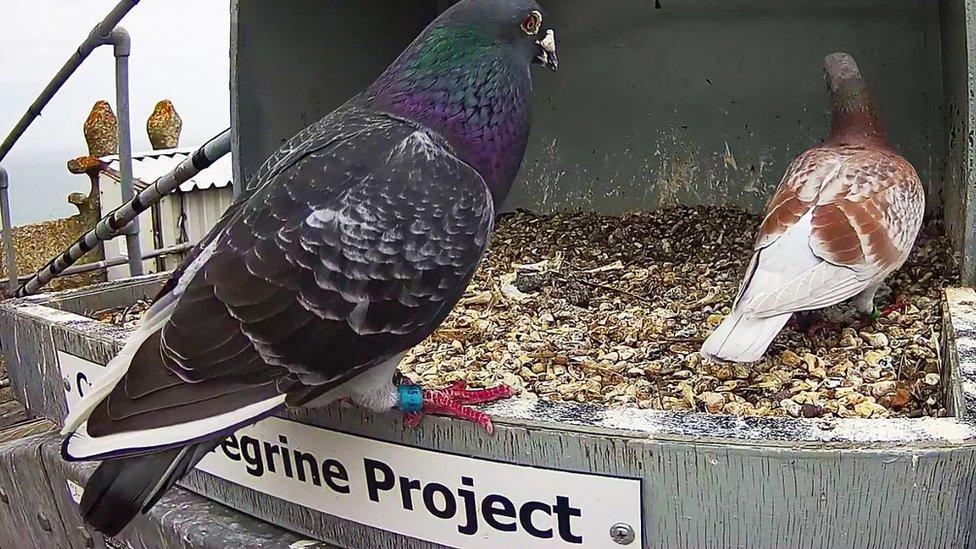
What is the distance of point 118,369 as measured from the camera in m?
1.44

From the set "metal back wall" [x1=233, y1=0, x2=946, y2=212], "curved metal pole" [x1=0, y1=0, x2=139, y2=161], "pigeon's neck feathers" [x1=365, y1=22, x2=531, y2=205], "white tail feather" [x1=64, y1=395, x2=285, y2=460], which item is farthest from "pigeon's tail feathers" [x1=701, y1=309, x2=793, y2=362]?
"curved metal pole" [x1=0, y1=0, x2=139, y2=161]

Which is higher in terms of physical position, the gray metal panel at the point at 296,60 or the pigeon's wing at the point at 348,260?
the gray metal panel at the point at 296,60

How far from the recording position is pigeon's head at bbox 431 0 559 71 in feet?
5.54

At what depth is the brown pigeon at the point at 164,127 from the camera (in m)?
6.09

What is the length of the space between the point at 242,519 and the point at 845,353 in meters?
1.43

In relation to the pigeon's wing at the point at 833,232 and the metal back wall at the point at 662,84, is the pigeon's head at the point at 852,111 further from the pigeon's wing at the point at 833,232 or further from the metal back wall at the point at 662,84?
the metal back wall at the point at 662,84

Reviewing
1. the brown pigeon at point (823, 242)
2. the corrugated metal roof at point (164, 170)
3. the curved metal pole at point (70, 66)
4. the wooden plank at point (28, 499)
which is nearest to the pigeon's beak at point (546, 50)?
the brown pigeon at point (823, 242)

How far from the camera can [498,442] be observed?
1.36 metres

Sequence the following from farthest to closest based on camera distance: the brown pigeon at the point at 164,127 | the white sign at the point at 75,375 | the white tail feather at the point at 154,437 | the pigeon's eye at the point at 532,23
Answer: the brown pigeon at the point at 164,127
the white sign at the point at 75,375
the pigeon's eye at the point at 532,23
the white tail feather at the point at 154,437

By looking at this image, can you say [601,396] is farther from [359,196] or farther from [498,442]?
[359,196]

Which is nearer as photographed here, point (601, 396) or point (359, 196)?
point (359, 196)

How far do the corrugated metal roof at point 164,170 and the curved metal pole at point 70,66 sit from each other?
1596 mm

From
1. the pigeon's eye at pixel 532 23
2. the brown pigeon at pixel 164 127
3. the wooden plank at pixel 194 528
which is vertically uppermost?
the brown pigeon at pixel 164 127

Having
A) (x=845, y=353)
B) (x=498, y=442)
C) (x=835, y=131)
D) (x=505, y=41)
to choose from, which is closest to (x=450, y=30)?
(x=505, y=41)
